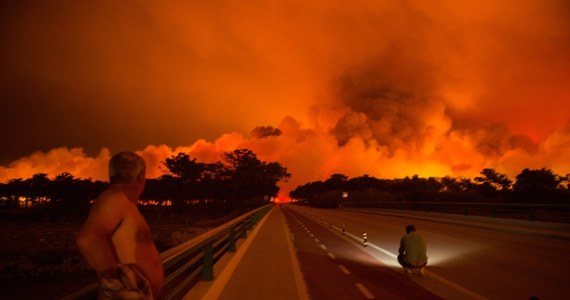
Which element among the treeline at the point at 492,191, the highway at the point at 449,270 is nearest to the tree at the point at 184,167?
the treeline at the point at 492,191

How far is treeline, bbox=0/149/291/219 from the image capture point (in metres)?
124

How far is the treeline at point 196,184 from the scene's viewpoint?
407 feet

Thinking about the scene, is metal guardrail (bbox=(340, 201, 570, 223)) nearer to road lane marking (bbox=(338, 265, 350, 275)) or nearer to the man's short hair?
road lane marking (bbox=(338, 265, 350, 275))

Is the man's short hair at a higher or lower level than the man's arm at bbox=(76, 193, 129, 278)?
higher

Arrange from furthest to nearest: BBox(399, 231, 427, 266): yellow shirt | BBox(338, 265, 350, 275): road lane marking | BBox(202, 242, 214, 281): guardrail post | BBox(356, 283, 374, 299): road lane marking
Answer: BBox(338, 265, 350, 275): road lane marking → BBox(399, 231, 427, 266): yellow shirt → BBox(202, 242, 214, 281): guardrail post → BBox(356, 283, 374, 299): road lane marking

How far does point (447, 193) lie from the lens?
61.5 metres

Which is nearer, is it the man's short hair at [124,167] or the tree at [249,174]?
the man's short hair at [124,167]

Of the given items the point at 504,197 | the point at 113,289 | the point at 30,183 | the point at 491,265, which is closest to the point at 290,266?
the point at 491,265

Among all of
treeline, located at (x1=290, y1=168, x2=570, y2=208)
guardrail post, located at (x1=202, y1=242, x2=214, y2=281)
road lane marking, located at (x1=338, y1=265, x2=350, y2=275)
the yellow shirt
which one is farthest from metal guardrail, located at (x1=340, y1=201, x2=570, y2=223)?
guardrail post, located at (x1=202, y1=242, x2=214, y2=281)

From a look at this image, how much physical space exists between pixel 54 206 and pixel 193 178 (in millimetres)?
48786

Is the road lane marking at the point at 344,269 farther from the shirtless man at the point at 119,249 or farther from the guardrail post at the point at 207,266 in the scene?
the shirtless man at the point at 119,249

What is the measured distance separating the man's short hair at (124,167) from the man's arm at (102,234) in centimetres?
18

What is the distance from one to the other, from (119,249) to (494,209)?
38676mm

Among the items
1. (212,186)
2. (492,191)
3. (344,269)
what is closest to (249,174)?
(212,186)
